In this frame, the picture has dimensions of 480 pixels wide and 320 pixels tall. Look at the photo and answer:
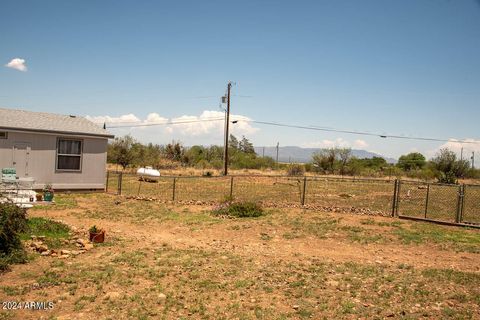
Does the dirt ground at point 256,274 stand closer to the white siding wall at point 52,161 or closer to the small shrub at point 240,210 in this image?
the small shrub at point 240,210

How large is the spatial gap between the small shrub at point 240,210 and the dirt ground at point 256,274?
136 cm

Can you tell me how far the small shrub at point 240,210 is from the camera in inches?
540

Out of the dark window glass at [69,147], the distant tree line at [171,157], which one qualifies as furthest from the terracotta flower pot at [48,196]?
the distant tree line at [171,157]

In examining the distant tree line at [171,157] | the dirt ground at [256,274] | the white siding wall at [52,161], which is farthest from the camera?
the distant tree line at [171,157]

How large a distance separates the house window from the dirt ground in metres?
6.45

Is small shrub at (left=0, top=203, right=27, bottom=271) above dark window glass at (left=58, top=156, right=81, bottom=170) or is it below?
below

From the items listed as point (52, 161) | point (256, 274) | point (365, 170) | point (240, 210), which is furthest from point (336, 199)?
point (365, 170)

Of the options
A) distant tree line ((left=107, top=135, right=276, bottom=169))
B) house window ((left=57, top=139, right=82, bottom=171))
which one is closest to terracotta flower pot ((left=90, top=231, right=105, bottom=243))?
house window ((left=57, top=139, right=82, bottom=171))

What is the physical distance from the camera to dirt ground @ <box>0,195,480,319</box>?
18.7ft

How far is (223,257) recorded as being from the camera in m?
8.49

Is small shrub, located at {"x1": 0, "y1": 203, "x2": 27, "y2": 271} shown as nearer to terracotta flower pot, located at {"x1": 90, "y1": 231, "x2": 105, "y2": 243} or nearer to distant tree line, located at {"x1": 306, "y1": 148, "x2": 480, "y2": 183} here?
terracotta flower pot, located at {"x1": 90, "y1": 231, "x2": 105, "y2": 243}

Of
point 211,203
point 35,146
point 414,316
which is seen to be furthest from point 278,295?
point 35,146

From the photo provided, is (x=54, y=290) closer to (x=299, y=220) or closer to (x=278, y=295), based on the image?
(x=278, y=295)

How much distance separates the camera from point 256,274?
7336 mm
